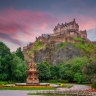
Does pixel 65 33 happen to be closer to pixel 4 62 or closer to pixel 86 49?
pixel 86 49

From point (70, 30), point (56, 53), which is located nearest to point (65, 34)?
point (70, 30)

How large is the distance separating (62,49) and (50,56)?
11.7 metres

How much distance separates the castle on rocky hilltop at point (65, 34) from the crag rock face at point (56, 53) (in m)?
7.72

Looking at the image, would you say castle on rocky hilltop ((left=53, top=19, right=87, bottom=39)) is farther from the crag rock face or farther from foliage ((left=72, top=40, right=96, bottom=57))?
the crag rock face

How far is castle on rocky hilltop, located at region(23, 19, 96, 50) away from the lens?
394 ft

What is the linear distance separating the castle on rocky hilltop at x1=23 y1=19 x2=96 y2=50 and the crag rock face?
25.3 feet

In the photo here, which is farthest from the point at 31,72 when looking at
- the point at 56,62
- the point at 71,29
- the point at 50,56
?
the point at 71,29

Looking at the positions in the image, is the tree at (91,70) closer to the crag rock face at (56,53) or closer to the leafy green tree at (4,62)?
the leafy green tree at (4,62)

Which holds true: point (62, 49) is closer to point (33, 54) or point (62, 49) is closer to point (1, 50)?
point (33, 54)

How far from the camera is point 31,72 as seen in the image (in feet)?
124

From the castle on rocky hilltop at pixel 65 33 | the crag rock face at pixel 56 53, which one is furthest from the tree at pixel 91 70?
the castle on rocky hilltop at pixel 65 33

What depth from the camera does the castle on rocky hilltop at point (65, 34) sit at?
120 m

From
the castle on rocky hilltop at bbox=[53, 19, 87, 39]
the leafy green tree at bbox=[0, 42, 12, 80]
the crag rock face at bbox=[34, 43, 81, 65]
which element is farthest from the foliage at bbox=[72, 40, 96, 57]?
the leafy green tree at bbox=[0, 42, 12, 80]

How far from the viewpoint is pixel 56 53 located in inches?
4326
